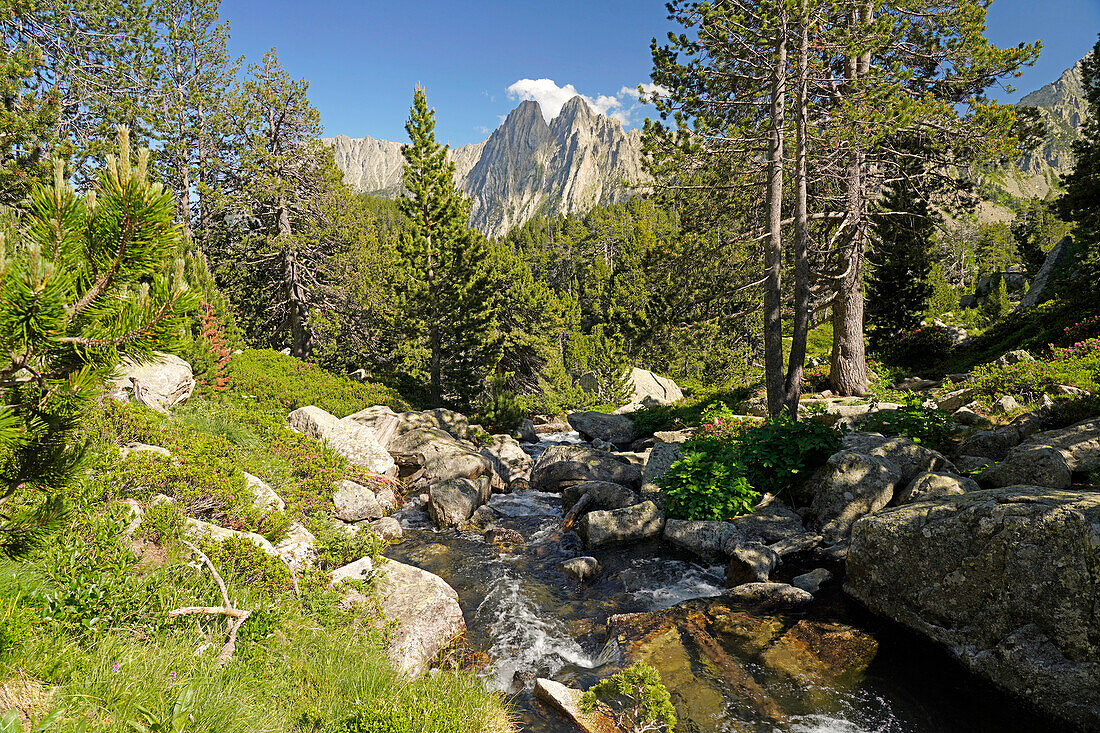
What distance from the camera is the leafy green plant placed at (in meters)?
4.38

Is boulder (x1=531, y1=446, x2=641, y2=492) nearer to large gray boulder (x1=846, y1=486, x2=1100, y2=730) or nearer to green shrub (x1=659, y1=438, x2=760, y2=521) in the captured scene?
green shrub (x1=659, y1=438, x2=760, y2=521)

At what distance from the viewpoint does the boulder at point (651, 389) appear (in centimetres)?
2393

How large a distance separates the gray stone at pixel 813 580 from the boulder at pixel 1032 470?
113 inches

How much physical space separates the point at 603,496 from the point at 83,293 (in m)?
10.1

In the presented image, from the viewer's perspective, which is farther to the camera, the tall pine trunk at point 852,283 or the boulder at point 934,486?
the tall pine trunk at point 852,283

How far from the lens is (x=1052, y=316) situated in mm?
15242

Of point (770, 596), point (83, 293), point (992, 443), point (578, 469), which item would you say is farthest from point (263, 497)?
point (992, 443)

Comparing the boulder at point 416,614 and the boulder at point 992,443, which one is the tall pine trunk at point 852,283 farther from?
the boulder at point 416,614

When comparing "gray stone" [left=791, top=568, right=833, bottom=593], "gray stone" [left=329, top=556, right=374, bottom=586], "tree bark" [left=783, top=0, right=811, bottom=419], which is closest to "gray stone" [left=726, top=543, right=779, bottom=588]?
"gray stone" [left=791, top=568, right=833, bottom=593]

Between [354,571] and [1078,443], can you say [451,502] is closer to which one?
[354,571]

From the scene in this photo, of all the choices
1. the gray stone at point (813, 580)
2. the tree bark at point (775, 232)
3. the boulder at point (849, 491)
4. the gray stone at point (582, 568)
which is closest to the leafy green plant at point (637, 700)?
the gray stone at point (582, 568)

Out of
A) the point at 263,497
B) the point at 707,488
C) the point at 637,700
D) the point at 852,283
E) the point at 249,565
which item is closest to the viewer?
the point at 637,700

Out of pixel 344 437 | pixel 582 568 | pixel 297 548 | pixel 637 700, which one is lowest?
pixel 582 568

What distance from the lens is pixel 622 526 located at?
9.42 m
